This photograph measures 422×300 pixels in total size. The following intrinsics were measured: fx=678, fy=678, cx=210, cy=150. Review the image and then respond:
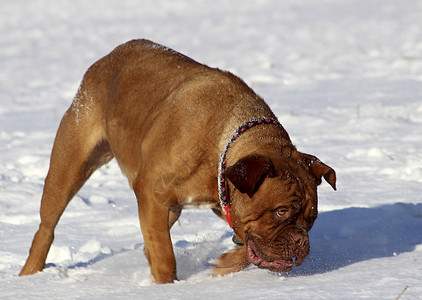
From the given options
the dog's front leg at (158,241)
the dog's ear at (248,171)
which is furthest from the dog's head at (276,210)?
the dog's front leg at (158,241)

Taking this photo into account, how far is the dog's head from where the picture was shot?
3646 millimetres

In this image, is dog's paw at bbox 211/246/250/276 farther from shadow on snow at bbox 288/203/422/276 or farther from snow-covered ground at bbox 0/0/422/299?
shadow on snow at bbox 288/203/422/276

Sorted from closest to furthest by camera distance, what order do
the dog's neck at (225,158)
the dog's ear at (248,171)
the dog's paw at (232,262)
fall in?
the dog's ear at (248,171) < the dog's neck at (225,158) < the dog's paw at (232,262)

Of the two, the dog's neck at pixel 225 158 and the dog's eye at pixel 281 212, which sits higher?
the dog's neck at pixel 225 158

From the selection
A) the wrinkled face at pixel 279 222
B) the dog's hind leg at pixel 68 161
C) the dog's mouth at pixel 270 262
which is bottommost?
the dog's mouth at pixel 270 262

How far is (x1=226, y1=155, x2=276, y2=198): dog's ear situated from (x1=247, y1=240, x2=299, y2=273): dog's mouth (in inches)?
16.5

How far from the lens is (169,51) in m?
5.21

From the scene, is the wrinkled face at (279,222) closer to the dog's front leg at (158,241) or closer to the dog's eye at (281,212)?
the dog's eye at (281,212)

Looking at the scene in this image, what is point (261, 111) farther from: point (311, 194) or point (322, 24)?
point (322, 24)

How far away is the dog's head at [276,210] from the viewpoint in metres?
3.65

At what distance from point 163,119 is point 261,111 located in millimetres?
635

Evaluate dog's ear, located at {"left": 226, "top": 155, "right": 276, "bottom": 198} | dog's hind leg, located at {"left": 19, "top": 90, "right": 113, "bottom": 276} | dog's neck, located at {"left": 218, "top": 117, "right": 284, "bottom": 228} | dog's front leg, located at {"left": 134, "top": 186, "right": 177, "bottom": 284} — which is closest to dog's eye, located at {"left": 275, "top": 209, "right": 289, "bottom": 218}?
dog's ear, located at {"left": 226, "top": 155, "right": 276, "bottom": 198}

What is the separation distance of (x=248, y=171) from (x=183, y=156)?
0.65m

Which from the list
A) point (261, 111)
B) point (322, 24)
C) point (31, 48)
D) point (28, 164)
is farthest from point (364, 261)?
point (322, 24)
